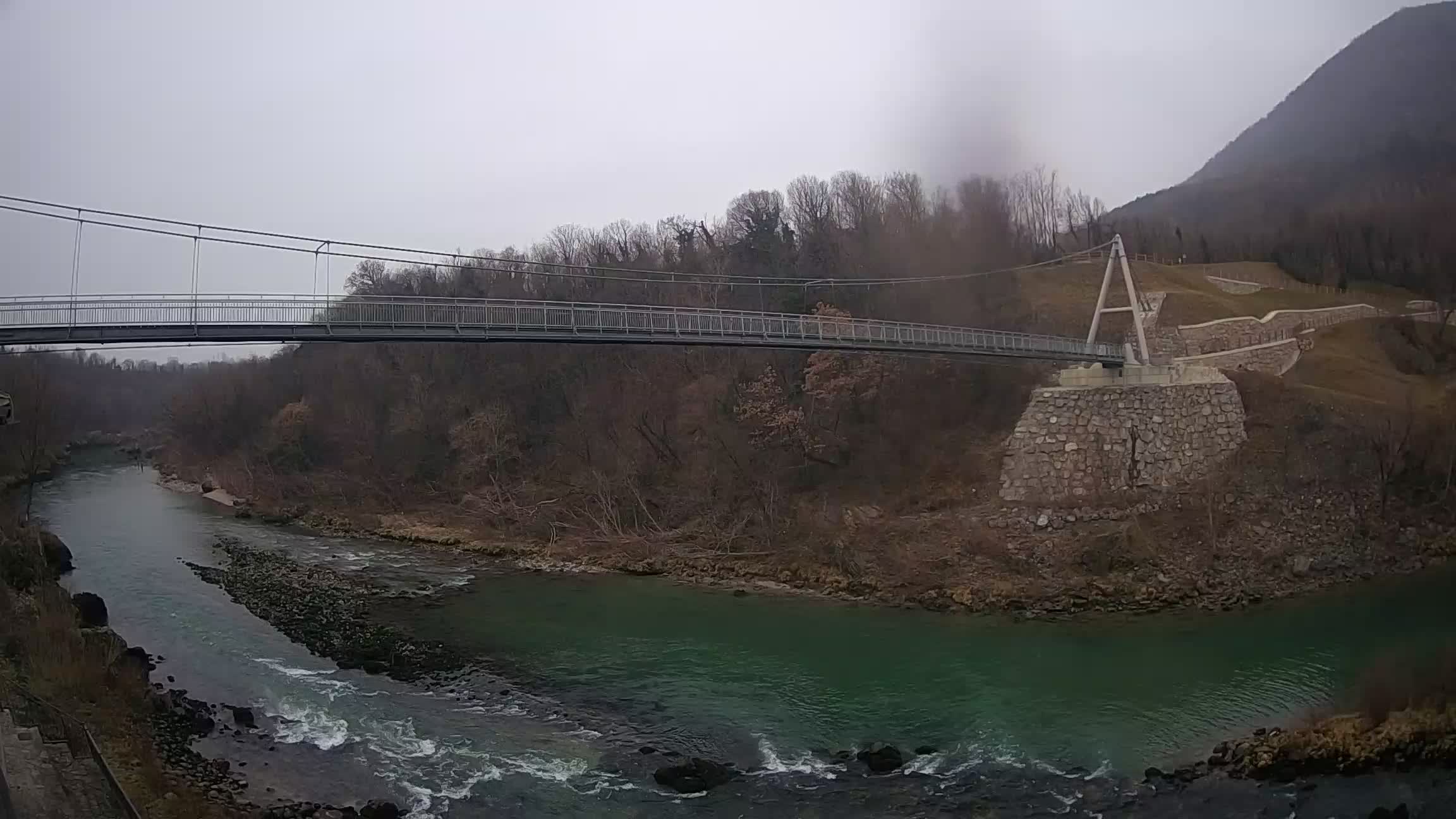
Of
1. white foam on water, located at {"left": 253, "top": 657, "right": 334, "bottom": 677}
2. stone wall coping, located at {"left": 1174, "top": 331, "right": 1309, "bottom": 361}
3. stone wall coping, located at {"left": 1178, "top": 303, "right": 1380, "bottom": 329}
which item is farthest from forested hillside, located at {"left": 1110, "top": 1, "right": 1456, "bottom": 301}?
white foam on water, located at {"left": 253, "top": 657, "right": 334, "bottom": 677}

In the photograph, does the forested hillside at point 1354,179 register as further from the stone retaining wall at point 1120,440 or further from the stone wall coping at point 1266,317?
the stone retaining wall at point 1120,440

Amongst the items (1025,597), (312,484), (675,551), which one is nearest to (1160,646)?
(1025,597)

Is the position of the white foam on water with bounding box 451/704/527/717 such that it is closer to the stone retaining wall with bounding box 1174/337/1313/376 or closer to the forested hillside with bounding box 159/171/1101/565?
the forested hillside with bounding box 159/171/1101/565

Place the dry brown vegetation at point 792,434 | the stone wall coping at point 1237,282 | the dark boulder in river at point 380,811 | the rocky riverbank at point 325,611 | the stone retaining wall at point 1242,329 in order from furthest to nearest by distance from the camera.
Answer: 1. the stone wall coping at point 1237,282
2. the stone retaining wall at point 1242,329
3. the dry brown vegetation at point 792,434
4. the rocky riverbank at point 325,611
5. the dark boulder in river at point 380,811

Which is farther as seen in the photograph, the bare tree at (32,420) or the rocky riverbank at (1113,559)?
the bare tree at (32,420)

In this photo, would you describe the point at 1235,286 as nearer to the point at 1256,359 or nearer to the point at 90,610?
the point at 1256,359

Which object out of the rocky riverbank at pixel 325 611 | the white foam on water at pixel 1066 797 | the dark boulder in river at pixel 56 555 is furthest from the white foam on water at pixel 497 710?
the dark boulder in river at pixel 56 555
